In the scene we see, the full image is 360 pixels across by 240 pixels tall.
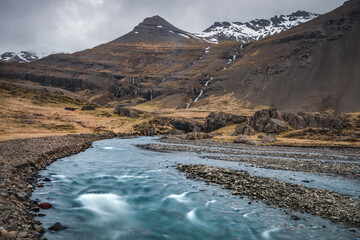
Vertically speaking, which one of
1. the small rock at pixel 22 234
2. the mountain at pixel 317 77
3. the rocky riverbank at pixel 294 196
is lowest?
the rocky riverbank at pixel 294 196

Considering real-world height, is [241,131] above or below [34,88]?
below

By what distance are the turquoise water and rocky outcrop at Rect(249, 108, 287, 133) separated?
59.8 m

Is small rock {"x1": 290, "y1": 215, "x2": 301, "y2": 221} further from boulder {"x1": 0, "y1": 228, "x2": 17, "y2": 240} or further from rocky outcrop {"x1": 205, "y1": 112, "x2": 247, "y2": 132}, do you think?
rocky outcrop {"x1": 205, "y1": 112, "x2": 247, "y2": 132}

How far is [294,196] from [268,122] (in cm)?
6310

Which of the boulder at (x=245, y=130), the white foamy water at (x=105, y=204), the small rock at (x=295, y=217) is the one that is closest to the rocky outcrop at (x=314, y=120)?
the boulder at (x=245, y=130)

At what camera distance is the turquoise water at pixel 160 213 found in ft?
36.3

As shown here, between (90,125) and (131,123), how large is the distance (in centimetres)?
1551

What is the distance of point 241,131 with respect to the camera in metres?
75.1

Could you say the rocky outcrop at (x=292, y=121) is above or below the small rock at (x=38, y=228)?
above

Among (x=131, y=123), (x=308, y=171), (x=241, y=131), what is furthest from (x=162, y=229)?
(x=131, y=123)

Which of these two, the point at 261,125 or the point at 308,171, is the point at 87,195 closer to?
the point at 308,171

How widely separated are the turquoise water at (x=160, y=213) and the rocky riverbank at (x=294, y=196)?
98 cm

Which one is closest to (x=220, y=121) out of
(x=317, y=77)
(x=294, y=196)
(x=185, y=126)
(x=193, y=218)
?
(x=185, y=126)

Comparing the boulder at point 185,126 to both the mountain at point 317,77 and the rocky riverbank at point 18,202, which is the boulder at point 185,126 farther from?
the rocky riverbank at point 18,202
